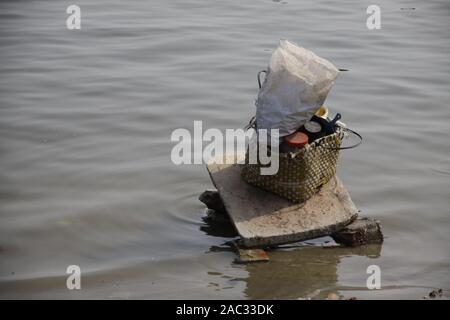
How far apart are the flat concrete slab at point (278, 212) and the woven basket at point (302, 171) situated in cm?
7

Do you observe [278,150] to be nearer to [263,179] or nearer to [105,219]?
[263,179]

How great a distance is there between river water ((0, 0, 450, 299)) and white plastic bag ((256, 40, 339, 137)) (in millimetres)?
978

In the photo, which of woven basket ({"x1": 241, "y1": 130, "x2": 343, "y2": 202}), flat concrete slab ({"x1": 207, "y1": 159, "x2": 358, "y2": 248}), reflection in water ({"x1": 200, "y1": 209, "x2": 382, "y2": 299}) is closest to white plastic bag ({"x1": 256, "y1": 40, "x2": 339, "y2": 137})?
woven basket ({"x1": 241, "y1": 130, "x2": 343, "y2": 202})

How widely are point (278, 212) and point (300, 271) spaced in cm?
44

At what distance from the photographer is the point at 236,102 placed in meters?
7.76

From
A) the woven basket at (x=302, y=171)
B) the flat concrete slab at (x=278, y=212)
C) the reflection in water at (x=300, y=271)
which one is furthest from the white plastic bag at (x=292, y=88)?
the reflection in water at (x=300, y=271)

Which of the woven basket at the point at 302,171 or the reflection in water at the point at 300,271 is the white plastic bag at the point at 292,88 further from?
the reflection in water at the point at 300,271

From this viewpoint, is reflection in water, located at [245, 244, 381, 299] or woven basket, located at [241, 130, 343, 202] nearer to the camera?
reflection in water, located at [245, 244, 381, 299]

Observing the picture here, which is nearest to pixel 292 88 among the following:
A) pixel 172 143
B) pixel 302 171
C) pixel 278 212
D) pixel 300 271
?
pixel 302 171

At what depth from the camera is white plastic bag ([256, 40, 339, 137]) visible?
478cm

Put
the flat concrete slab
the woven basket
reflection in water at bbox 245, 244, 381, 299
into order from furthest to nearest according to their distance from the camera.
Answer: the woven basket, the flat concrete slab, reflection in water at bbox 245, 244, 381, 299

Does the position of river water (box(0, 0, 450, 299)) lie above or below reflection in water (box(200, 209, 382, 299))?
above

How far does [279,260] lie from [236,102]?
10.4ft

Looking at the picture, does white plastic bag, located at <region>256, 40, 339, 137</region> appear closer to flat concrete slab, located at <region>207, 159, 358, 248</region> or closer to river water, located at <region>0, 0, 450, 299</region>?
flat concrete slab, located at <region>207, 159, 358, 248</region>
